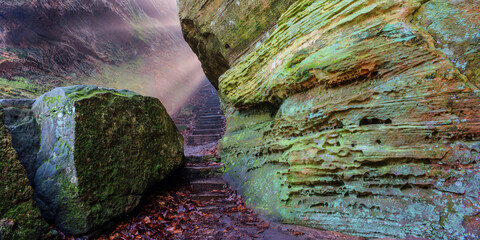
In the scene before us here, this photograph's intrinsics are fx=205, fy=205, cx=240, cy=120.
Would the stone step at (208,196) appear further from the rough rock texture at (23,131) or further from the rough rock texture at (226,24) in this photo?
the rough rock texture at (226,24)

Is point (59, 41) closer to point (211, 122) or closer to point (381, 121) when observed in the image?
point (211, 122)

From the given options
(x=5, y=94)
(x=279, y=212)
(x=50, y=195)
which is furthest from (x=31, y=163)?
(x=5, y=94)

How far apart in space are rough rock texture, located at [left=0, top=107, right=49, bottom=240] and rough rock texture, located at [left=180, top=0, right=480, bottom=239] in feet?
11.6

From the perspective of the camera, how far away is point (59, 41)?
10594 millimetres

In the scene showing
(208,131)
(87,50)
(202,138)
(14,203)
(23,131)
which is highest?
(87,50)

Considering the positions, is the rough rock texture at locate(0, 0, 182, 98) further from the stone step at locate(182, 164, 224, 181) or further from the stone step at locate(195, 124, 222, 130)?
the stone step at locate(195, 124, 222, 130)

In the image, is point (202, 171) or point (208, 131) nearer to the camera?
point (202, 171)

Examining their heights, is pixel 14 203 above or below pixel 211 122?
above

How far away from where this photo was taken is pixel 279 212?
3.80m

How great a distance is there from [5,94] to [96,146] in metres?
6.42

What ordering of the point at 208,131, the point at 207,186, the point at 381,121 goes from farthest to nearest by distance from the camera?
the point at 208,131
the point at 207,186
the point at 381,121

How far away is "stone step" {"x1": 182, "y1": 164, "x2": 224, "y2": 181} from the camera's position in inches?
225

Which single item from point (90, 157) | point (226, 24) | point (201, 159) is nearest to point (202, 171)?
point (201, 159)

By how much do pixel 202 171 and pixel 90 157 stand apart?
299cm
